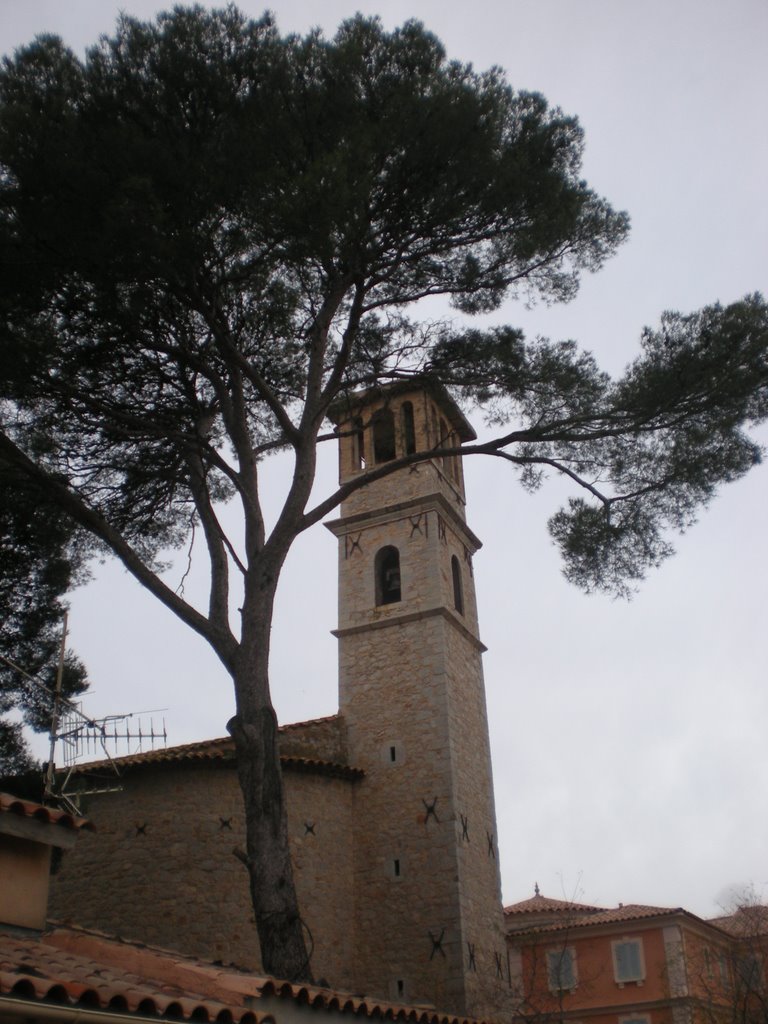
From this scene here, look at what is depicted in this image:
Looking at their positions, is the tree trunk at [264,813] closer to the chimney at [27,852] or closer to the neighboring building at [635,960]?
the chimney at [27,852]

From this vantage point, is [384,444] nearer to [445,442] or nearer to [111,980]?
[445,442]

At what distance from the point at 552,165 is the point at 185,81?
13.8ft

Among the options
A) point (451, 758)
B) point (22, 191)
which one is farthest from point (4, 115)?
point (451, 758)

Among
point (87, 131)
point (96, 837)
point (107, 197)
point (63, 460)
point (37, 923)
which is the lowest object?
point (37, 923)

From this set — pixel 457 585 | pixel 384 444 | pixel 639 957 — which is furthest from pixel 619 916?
pixel 384 444

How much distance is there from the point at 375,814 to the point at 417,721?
1666 mm

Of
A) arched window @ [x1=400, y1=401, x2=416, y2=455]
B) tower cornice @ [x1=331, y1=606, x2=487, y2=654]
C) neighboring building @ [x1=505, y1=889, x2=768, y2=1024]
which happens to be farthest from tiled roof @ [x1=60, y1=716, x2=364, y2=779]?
neighboring building @ [x1=505, y1=889, x2=768, y2=1024]

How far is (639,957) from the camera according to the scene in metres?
22.3

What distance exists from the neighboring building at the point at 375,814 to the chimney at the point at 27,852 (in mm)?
4663

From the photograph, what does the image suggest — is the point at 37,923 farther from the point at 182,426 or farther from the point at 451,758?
the point at 451,758

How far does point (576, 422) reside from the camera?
39.3 feet

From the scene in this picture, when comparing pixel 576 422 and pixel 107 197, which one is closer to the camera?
pixel 107 197

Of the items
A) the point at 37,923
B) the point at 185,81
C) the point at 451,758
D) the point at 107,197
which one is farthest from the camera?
the point at 451,758

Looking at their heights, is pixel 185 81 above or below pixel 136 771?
above
